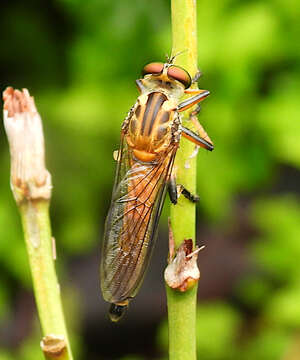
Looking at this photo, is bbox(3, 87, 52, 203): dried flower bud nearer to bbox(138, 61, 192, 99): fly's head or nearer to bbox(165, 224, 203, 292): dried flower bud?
bbox(165, 224, 203, 292): dried flower bud

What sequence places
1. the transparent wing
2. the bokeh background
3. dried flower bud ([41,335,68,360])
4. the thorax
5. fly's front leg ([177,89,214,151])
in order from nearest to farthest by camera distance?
dried flower bud ([41,335,68,360]) < fly's front leg ([177,89,214,151]) < the transparent wing < the thorax < the bokeh background

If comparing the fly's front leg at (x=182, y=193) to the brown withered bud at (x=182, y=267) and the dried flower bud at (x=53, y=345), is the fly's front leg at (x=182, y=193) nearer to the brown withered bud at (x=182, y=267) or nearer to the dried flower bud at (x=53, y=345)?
the brown withered bud at (x=182, y=267)

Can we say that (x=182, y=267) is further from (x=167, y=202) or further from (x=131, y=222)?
(x=167, y=202)

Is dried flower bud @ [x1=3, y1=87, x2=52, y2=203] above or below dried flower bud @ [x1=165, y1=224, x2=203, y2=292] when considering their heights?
above

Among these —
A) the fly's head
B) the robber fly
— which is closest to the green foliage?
the robber fly

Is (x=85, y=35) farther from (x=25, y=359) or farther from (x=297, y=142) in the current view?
(x=25, y=359)
